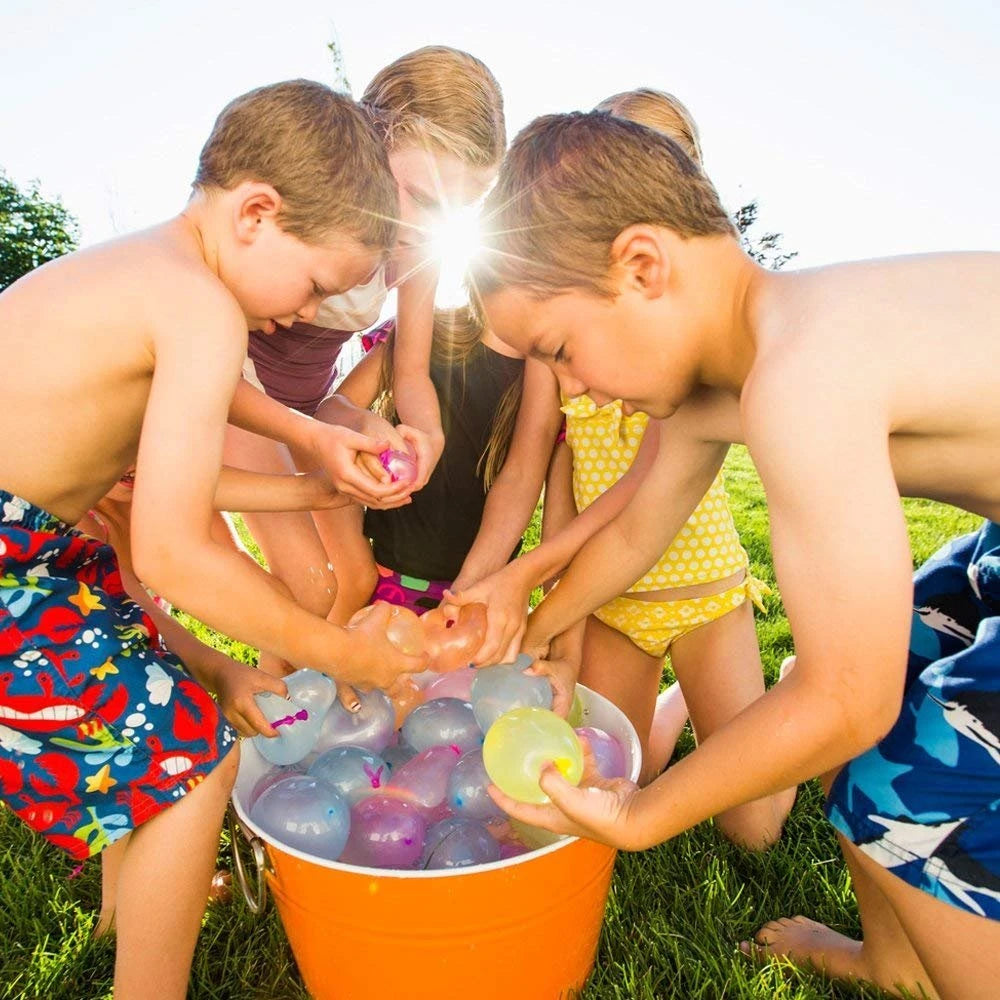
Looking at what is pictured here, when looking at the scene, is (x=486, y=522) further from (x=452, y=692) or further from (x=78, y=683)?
(x=78, y=683)

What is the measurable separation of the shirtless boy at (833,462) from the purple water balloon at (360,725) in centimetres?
53

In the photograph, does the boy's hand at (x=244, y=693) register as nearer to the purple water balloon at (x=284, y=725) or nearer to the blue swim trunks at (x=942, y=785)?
the purple water balloon at (x=284, y=725)

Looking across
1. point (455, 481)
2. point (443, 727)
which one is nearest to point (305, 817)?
point (443, 727)

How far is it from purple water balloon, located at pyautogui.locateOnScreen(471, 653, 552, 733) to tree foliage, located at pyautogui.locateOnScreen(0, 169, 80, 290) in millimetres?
18739

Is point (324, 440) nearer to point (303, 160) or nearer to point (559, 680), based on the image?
point (303, 160)

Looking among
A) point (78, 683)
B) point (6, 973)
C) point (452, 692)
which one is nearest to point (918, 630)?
point (452, 692)

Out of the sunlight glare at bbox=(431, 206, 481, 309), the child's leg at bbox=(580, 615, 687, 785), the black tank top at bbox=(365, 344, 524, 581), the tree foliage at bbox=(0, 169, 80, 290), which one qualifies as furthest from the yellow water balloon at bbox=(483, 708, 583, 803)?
the tree foliage at bbox=(0, 169, 80, 290)

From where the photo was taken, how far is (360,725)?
1.71 meters

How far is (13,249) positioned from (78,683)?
19196 millimetres

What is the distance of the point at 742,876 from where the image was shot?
5.87 feet

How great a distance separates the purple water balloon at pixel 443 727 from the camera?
1.68 metres

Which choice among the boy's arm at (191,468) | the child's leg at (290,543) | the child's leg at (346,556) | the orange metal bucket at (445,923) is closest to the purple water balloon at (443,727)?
the orange metal bucket at (445,923)

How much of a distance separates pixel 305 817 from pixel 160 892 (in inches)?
9.5

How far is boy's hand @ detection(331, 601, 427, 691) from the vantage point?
1478 mm
